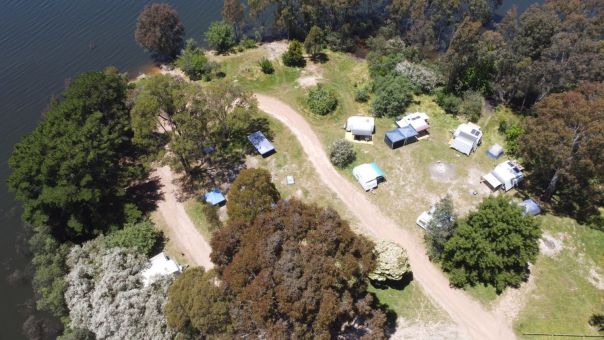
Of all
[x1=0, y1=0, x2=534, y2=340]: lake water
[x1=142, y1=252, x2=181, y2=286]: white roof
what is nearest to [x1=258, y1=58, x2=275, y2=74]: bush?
[x1=0, y1=0, x2=534, y2=340]: lake water

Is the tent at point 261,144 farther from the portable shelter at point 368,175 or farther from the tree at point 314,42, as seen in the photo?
the tree at point 314,42

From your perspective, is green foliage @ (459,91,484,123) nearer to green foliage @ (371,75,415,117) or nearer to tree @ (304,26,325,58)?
green foliage @ (371,75,415,117)

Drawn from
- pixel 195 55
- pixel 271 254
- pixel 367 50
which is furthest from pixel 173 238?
pixel 367 50

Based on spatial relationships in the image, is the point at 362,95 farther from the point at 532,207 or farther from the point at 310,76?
the point at 532,207

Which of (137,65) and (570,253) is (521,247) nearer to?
(570,253)

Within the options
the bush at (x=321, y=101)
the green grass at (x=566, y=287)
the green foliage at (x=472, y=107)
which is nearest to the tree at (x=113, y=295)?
the bush at (x=321, y=101)

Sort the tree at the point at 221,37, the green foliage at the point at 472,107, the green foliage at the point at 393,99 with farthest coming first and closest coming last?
1. the tree at the point at 221,37
2. the green foliage at the point at 393,99
3. the green foliage at the point at 472,107
